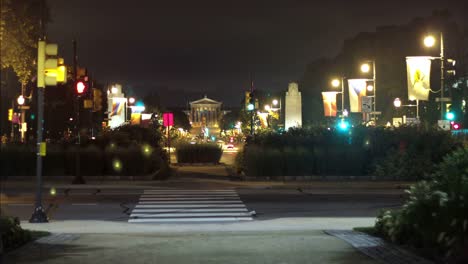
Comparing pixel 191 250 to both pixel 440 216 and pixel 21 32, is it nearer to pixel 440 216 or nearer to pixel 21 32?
pixel 440 216

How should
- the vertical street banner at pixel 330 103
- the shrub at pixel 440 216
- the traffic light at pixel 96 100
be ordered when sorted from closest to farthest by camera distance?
the shrub at pixel 440 216, the traffic light at pixel 96 100, the vertical street banner at pixel 330 103

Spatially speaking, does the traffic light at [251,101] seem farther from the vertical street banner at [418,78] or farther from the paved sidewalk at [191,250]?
the paved sidewalk at [191,250]

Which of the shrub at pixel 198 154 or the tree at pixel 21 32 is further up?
the tree at pixel 21 32

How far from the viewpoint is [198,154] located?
171 ft

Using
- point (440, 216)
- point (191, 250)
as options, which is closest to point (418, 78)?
point (191, 250)

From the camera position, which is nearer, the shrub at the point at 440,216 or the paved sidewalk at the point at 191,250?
the shrub at the point at 440,216

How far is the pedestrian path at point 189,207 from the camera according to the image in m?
18.6

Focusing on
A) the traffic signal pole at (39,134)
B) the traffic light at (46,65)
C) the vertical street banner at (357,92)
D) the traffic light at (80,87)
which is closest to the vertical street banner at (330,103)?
the vertical street banner at (357,92)

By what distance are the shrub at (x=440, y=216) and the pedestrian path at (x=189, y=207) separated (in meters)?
8.45

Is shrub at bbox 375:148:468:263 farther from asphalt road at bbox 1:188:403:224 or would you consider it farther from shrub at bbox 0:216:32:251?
asphalt road at bbox 1:188:403:224

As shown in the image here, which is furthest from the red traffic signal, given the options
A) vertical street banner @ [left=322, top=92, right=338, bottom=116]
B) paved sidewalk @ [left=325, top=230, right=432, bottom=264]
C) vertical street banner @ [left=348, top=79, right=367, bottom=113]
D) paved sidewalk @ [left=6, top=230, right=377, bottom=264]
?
vertical street banner @ [left=322, top=92, right=338, bottom=116]

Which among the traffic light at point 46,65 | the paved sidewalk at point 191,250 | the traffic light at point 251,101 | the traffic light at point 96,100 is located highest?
the traffic light at point 251,101

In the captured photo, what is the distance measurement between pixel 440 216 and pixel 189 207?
13289 millimetres

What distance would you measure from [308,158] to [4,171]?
49.4 ft
